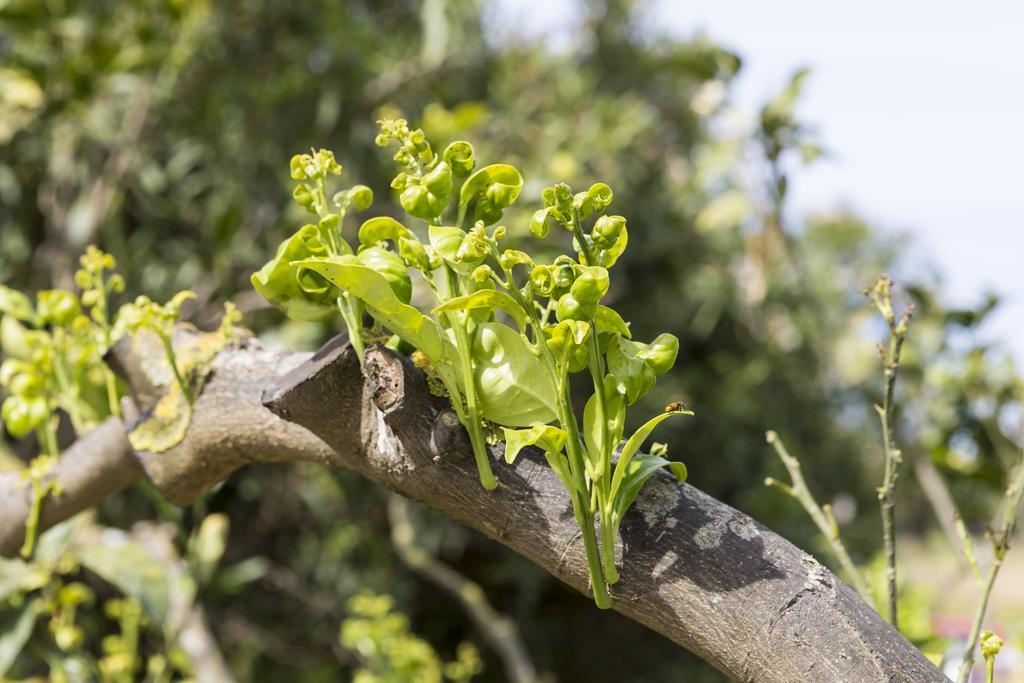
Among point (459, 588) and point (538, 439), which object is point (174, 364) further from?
point (459, 588)

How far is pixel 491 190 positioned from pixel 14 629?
733 mm

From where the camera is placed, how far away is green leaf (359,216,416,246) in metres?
0.48

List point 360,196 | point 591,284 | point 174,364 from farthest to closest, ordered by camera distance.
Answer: point 174,364, point 360,196, point 591,284

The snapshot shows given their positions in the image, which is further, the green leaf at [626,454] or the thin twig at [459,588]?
the thin twig at [459,588]

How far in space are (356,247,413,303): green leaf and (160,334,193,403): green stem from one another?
0.20m

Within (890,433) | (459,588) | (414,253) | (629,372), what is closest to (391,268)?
(414,253)

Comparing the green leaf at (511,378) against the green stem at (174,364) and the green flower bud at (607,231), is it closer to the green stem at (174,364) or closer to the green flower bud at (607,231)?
the green flower bud at (607,231)

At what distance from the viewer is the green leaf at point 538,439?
42 cm

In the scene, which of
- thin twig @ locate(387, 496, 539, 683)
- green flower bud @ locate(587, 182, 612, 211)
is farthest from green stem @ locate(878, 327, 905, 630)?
thin twig @ locate(387, 496, 539, 683)

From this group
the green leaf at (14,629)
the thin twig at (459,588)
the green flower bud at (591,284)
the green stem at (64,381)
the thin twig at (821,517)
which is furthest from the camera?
the thin twig at (459,588)

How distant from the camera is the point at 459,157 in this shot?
475 mm

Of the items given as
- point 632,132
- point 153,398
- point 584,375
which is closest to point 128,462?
point 153,398

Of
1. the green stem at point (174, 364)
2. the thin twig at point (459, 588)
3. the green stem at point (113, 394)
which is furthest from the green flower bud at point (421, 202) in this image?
the thin twig at point (459, 588)

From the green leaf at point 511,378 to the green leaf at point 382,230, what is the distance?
0.06 m
